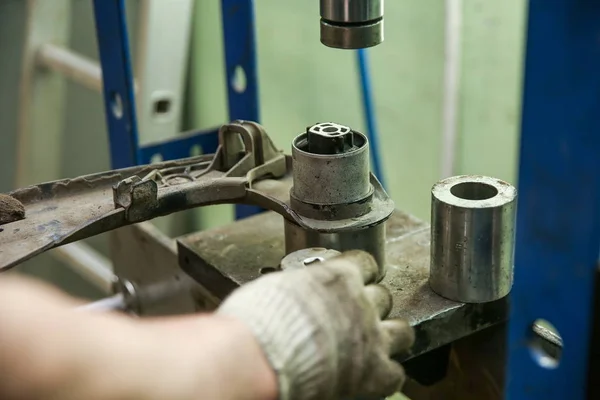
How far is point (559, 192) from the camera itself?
617 millimetres

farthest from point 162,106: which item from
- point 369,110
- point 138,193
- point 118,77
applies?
point 138,193

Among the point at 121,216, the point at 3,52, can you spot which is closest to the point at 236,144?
the point at 121,216

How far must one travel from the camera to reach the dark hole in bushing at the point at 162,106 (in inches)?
81.1

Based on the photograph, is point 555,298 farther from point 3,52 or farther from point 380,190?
point 3,52

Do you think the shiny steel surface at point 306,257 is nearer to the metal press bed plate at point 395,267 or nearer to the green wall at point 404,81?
the metal press bed plate at point 395,267

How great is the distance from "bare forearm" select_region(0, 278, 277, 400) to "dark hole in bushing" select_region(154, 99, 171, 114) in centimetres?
147

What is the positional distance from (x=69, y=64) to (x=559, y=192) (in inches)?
64.0

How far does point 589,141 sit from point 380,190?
392mm

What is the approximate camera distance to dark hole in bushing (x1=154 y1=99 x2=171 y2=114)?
6.76 ft

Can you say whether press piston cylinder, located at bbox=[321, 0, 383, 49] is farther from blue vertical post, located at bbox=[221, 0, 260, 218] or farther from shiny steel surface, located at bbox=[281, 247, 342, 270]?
blue vertical post, located at bbox=[221, 0, 260, 218]

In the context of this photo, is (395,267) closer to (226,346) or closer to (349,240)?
(349,240)

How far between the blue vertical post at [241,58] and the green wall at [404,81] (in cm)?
50

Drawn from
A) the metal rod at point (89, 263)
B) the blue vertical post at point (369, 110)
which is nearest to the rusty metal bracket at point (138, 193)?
the blue vertical post at point (369, 110)

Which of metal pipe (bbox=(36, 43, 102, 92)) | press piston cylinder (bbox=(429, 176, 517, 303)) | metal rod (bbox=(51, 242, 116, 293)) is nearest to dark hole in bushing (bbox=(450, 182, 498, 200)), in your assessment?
press piston cylinder (bbox=(429, 176, 517, 303))
